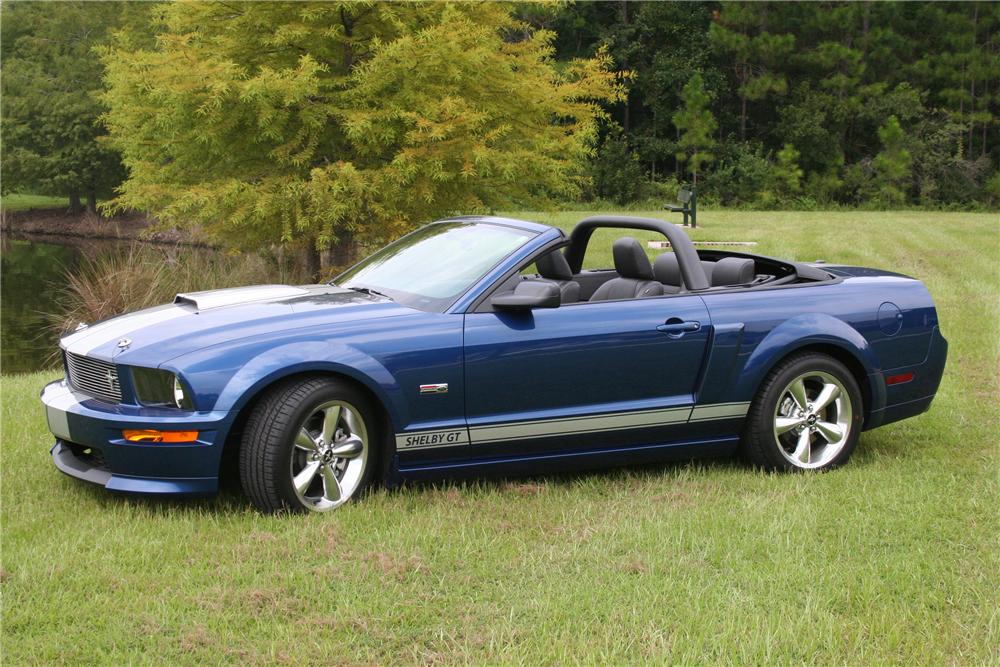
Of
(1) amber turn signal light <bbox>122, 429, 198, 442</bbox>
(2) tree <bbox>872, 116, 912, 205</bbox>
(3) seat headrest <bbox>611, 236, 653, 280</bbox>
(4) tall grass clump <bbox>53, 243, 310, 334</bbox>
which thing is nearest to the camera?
(1) amber turn signal light <bbox>122, 429, 198, 442</bbox>

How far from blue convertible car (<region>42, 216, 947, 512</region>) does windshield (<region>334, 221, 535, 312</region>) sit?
17 millimetres

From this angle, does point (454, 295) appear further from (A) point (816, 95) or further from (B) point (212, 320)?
(A) point (816, 95)

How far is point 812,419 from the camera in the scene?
598 cm

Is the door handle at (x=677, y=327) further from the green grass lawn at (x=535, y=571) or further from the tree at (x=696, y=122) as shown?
the tree at (x=696, y=122)

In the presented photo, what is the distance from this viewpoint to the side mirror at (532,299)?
521 centimetres

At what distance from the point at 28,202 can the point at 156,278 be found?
36898 millimetres

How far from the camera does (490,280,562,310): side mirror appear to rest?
5.21 metres

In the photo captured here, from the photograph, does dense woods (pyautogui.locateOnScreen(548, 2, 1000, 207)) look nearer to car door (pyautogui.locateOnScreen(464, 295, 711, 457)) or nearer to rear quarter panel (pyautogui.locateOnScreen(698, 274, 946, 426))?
rear quarter panel (pyautogui.locateOnScreen(698, 274, 946, 426))

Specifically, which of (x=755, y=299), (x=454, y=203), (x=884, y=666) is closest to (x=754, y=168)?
(x=454, y=203)

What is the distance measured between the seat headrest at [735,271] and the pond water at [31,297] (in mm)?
9673

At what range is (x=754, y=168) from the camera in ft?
137

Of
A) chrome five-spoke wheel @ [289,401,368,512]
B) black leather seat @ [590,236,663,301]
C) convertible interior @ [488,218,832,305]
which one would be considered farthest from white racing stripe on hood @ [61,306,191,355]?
black leather seat @ [590,236,663,301]

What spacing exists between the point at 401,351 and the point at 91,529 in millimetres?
1614

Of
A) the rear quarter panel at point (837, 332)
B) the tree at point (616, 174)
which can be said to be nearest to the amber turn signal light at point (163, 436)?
the rear quarter panel at point (837, 332)
